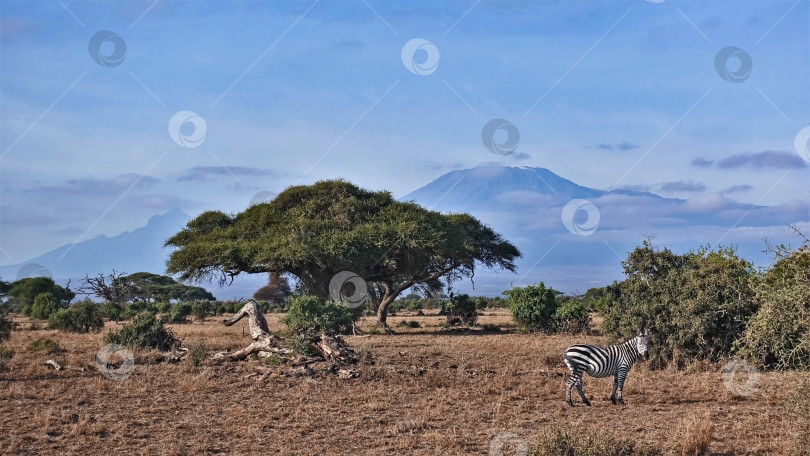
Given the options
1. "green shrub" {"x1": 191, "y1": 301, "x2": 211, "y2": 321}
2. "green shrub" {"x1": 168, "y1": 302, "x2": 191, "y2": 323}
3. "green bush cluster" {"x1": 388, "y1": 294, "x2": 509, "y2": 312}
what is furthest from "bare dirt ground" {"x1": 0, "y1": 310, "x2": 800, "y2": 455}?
"green bush cluster" {"x1": 388, "y1": 294, "x2": 509, "y2": 312}

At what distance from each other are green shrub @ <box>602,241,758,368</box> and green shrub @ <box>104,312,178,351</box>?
614 inches

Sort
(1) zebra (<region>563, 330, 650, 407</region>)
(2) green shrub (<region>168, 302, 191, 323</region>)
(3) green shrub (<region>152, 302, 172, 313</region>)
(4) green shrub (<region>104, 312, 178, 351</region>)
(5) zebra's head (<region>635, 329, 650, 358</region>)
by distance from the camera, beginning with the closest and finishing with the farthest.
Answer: (1) zebra (<region>563, 330, 650, 407</region>)
(5) zebra's head (<region>635, 329, 650, 358</region>)
(4) green shrub (<region>104, 312, 178, 351</region>)
(2) green shrub (<region>168, 302, 191, 323</region>)
(3) green shrub (<region>152, 302, 172, 313</region>)

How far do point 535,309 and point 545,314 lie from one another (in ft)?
2.33

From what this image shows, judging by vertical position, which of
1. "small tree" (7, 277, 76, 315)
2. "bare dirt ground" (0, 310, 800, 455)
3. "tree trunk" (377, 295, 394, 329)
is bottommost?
"bare dirt ground" (0, 310, 800, 455)

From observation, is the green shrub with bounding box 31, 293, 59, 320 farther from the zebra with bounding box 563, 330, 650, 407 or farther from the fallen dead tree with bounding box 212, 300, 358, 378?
the zebra with bounding box 563, 330, 650, 407

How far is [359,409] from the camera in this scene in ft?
48.9

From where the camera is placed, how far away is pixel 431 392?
17062 millimetres

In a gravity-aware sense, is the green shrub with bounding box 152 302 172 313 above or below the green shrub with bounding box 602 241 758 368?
above

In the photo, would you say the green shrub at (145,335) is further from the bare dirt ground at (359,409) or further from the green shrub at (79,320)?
the green shrub at (79,320)

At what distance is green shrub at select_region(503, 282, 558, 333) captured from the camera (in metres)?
37.4

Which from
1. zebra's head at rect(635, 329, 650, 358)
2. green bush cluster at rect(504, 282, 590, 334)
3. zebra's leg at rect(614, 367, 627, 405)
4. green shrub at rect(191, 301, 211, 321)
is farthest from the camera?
green shrub at rect(191, 301, 211, 321)

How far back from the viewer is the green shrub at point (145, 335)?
2505 cm

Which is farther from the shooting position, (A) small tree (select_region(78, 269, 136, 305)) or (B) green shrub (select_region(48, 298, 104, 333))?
(A) small tree (select_region(78, 269, 136, 305))

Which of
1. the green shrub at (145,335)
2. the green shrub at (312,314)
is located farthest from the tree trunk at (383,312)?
the green shrub at (145,335)
